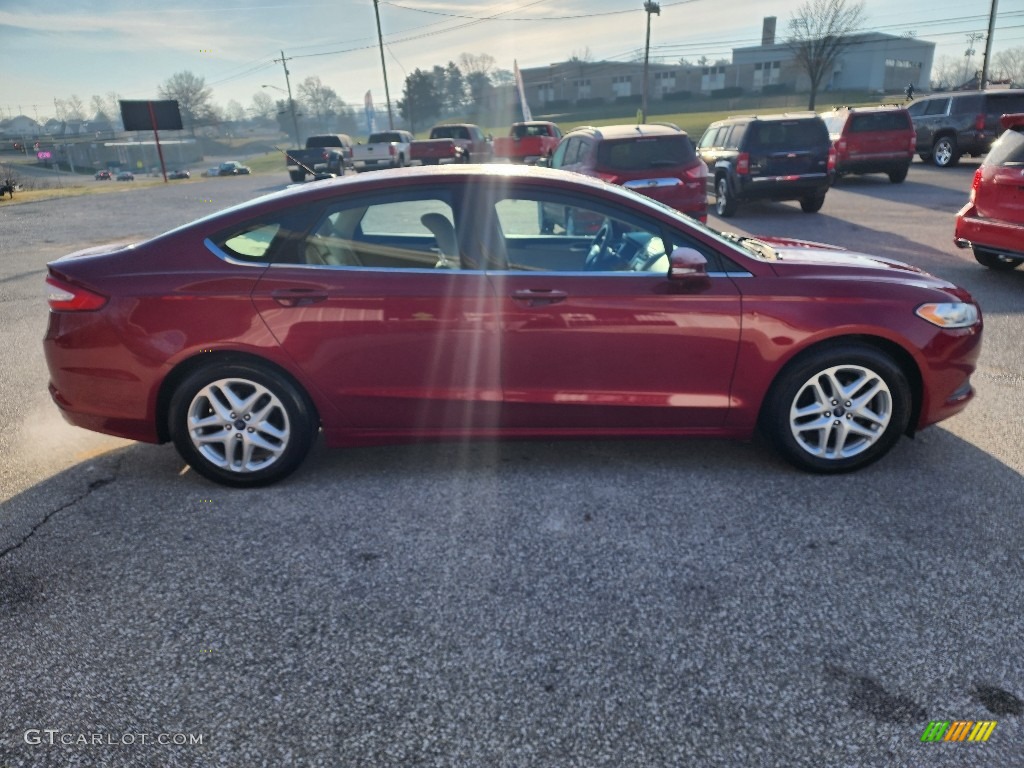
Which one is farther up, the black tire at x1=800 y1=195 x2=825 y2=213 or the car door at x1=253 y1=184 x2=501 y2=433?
the car door at x1=253 y1=184 x2=501 y2=433

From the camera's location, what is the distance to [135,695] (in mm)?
2363

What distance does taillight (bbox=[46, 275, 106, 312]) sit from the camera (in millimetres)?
3615

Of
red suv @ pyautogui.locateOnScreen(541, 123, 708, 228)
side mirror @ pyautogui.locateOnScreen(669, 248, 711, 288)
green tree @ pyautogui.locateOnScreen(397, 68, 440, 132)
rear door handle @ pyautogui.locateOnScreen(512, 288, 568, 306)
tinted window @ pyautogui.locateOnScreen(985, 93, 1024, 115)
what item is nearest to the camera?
side mirror @ pyautogui.locateOnScreen(669, 248, 711, 288)

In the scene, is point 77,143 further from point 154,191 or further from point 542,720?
point 542,720

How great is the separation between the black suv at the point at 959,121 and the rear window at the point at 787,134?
32.6 feet

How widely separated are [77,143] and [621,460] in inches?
4830

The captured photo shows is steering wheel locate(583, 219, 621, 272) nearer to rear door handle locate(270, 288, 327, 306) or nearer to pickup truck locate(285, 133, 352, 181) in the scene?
rear door handle locate(270, 288, 327, 306)

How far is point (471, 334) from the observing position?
361 cm

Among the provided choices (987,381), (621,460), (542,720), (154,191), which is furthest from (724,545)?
(154,191)

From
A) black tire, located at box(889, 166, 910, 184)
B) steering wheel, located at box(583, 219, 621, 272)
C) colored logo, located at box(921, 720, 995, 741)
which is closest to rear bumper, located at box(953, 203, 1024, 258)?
steering wheel, located at box(583, 219, 621, 272)

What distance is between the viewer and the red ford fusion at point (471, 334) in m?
3.61

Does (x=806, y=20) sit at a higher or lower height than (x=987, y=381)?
higher

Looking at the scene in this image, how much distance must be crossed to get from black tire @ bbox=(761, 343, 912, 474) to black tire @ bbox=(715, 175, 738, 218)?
1099cm

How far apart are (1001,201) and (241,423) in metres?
7.44
